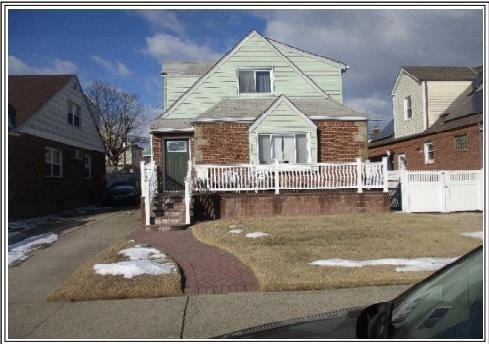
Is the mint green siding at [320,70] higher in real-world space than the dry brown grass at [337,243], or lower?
higher

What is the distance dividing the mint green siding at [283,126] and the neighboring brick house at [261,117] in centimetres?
3

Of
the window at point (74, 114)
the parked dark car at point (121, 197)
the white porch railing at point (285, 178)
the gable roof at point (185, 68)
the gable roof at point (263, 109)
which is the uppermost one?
the gable roof at point (185, 68)

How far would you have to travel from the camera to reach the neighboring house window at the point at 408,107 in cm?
2316

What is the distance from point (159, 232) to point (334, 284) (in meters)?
5.95

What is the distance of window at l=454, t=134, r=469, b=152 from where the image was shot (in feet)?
58.4

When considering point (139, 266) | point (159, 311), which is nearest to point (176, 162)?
point (139, 266)

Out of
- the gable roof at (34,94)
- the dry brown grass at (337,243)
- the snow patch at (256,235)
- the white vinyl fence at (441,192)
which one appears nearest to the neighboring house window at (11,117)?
the gable roof at (34,94)

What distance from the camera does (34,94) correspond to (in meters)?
18.0

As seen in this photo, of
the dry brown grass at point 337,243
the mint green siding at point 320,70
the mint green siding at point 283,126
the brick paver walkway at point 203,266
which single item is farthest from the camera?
the mint green siding at point 320,70

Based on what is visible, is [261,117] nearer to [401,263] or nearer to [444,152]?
[401,263]

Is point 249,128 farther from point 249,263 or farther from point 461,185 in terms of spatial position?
point 249,263

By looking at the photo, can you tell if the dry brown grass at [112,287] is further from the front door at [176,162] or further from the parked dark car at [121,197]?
the parked dark car at [121,197]

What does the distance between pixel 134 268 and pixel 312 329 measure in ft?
15.0

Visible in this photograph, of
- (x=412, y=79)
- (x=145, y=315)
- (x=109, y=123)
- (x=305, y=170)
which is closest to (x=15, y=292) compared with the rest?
(x=145, y=315)
